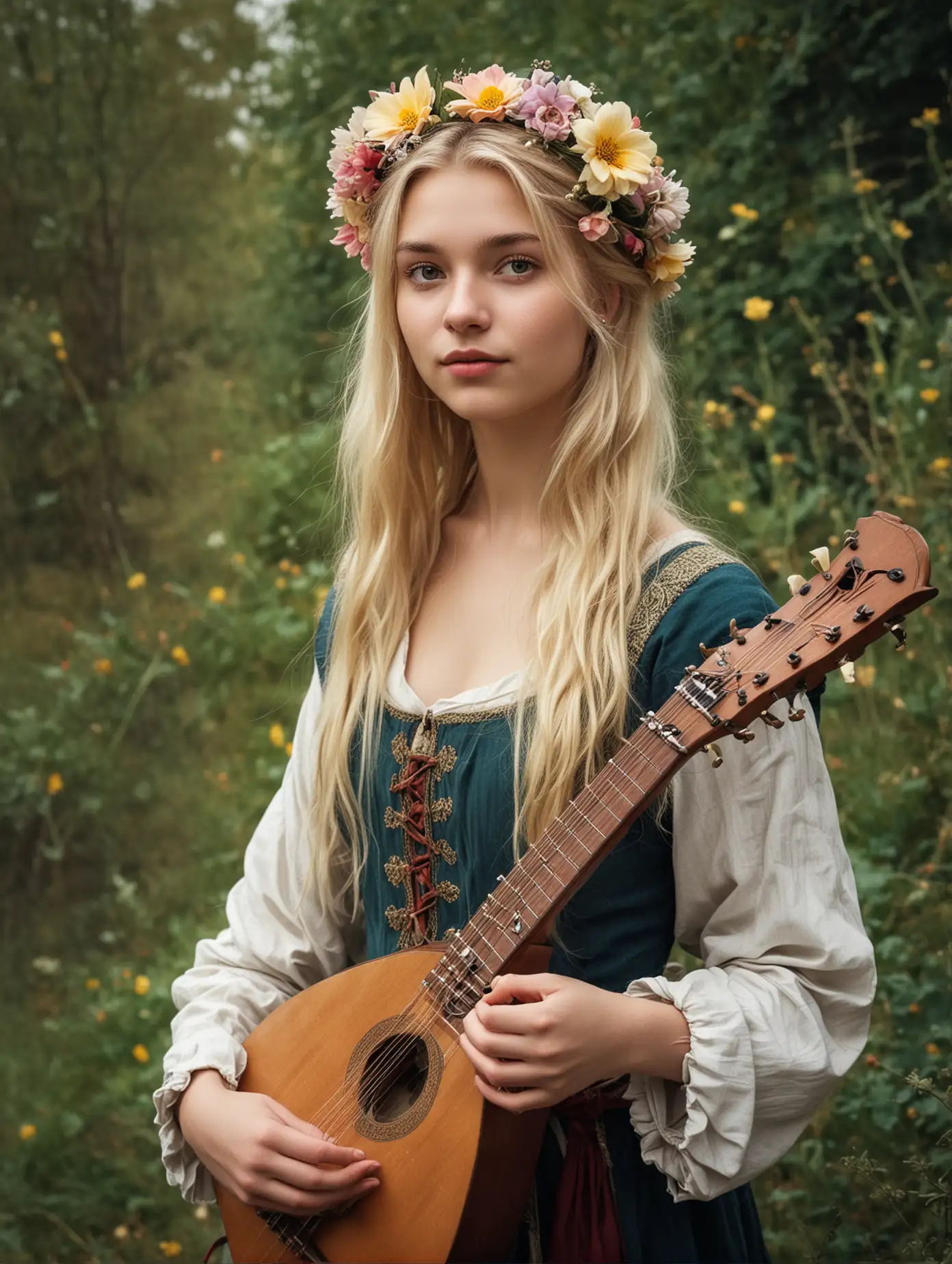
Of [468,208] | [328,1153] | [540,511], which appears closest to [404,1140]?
[328,1153]

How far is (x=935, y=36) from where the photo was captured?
3576mm

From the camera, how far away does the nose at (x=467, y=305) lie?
1.75 meters

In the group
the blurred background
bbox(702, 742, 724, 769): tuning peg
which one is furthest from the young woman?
the blurred background

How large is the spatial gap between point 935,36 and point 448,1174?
3.02 metres

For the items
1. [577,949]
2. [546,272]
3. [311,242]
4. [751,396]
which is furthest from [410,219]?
[311,242]

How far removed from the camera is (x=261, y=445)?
16.9 feet

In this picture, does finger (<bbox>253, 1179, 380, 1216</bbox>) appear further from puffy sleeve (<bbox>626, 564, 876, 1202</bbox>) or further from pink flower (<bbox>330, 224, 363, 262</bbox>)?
pink flower (<bbox>330, 224, 363, 262</bbox>)

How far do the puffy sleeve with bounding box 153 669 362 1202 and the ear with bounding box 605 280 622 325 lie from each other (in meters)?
0.66

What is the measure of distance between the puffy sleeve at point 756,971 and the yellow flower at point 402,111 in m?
0.76

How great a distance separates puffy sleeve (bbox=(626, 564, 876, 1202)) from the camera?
161 centimetres

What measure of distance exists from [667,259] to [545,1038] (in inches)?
38.5

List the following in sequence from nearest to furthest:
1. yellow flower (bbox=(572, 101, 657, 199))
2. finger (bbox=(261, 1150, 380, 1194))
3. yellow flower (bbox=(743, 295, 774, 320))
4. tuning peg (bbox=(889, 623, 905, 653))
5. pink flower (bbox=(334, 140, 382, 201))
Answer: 1. tuning peg (bbox=(889, 623, 905, 653))
2. finger (bbox=(261, 1150, 380, 1194))
3. yellow flower (bbox=(572, 101, 657, 199))
4. pink flower (bbox=(334, 140, 382, 201))
5. yellow flower (bbox=(743, 295, 774, 320))

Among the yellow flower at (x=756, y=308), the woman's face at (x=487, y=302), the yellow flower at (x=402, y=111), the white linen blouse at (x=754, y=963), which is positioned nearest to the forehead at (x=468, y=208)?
the woman's face at (x=487, y=302)

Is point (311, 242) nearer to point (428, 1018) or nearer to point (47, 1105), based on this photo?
point (47, 1105)
